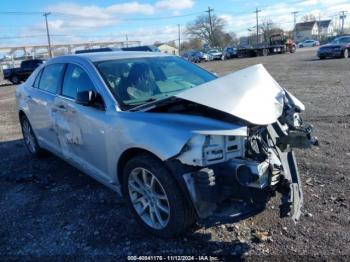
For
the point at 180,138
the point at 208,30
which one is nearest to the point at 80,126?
the point at 180,138

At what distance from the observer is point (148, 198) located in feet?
11.3

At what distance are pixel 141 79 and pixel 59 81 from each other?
1.26 meters

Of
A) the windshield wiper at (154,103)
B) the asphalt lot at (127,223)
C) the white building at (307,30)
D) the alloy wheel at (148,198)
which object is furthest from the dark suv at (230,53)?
the white building at (307,30)

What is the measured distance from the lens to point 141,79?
13.7 ft

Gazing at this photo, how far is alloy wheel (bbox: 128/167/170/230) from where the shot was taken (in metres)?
3.28

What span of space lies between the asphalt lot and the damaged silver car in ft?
0.98

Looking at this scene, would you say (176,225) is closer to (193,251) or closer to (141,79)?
(193,251)

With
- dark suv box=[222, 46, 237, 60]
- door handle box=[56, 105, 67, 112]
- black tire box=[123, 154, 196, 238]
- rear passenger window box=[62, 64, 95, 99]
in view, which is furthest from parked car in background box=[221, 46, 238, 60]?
black tire box=[123, 154, 196, 238]

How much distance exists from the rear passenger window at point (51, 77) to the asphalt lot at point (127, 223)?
125 cm

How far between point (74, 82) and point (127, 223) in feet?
5.99

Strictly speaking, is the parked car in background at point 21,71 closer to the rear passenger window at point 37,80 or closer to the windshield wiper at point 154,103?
the rear passenger window at point 37,80

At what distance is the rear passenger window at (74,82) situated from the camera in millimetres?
4113

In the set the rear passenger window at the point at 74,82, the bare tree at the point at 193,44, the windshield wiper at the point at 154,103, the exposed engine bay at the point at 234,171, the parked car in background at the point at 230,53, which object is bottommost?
the exposed engine bay at the point at 234,171

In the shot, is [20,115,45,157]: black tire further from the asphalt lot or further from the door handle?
the door handle
